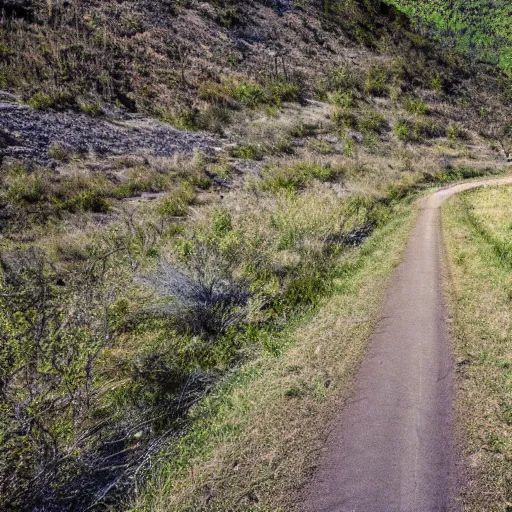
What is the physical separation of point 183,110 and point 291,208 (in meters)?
14.9

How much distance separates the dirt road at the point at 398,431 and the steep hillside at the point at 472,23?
75.7 meters

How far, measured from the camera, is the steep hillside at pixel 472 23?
68.8m

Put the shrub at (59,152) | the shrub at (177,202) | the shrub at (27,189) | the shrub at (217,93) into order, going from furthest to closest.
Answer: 1. the shrub at (217,93)
2. the shrub at (59,152)
3. the shrub at (177,202)
4. the shrub at (27,189)

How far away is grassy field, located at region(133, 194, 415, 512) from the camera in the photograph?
3.69 m

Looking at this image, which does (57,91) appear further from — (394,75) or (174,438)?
(394,75)

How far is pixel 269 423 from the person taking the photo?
4527 mm

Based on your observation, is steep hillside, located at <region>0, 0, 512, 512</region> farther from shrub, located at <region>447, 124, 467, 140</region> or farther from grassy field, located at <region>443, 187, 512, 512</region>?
grassy field, located at <region>443, 187, 512, 512</region>

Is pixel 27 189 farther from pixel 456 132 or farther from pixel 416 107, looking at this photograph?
pixel 456 132

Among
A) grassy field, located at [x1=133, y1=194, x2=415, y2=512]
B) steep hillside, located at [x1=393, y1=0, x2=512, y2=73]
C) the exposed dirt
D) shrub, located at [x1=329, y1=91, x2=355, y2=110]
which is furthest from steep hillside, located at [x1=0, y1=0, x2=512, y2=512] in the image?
steep hillside, located at [x1=393, y1=0, x2=512, y2=73]

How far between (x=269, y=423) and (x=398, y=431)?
5.19 feet

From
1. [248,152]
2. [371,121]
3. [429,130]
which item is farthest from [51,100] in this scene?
[429,130]

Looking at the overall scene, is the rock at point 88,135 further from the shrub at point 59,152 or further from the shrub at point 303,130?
the shrub at point 303,130

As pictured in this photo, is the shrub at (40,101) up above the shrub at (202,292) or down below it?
above

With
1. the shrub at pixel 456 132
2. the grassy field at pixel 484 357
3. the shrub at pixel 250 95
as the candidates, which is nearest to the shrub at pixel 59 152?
the shrub at pixel 250 95
